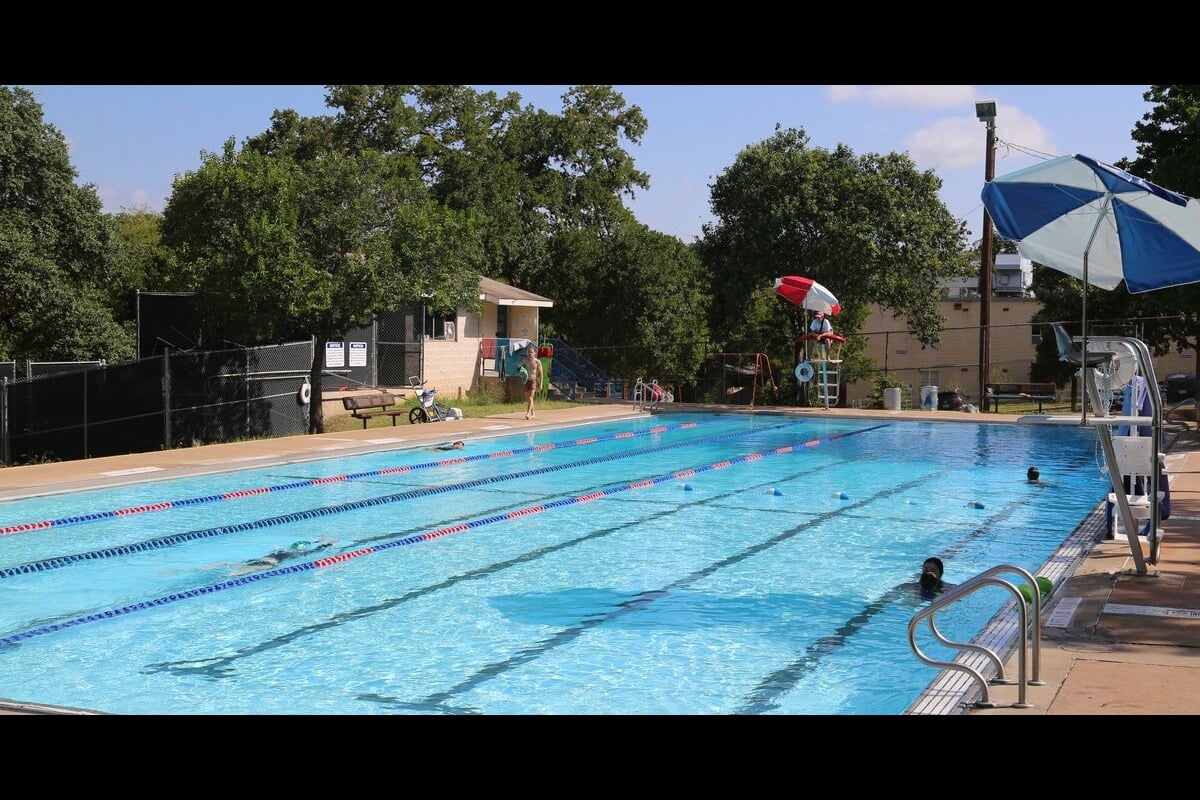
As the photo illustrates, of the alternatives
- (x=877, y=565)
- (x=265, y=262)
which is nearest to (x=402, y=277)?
(x=265, y=262)

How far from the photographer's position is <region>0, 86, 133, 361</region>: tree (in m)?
27.2

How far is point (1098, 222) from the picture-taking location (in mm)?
8852

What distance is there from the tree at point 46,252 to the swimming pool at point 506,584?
14.4 m

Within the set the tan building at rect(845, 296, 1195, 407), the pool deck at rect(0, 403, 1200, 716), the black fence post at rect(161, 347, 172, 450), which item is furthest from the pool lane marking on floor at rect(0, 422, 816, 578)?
the tan building at rect(845, 296, 1195, 407)

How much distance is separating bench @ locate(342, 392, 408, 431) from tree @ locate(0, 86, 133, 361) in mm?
9175

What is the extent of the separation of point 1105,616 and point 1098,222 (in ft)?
11.0

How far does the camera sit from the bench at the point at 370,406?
22.0 m

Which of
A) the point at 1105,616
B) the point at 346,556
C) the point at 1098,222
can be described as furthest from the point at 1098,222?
the point at 346,556

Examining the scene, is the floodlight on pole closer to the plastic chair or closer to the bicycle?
the bicycle

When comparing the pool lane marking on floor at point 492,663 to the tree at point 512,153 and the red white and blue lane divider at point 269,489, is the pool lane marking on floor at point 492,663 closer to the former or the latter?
the red white and blue lane divider at point 269,489

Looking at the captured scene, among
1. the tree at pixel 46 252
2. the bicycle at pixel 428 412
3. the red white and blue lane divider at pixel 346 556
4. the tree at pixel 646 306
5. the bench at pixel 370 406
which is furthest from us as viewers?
the tree at pixel 646 306

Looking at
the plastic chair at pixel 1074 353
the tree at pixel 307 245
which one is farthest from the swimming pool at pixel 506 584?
the tree at pixel 307 245
